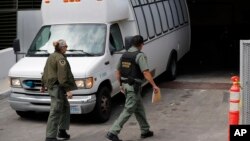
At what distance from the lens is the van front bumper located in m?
9.49

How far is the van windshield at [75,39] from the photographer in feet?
33.6

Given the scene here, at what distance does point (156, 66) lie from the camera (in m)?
12.6

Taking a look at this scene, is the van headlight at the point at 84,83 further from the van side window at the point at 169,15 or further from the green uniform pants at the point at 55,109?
the van side window at the point at 169,15

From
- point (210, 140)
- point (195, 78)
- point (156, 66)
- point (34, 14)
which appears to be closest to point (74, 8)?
point (156, 66)

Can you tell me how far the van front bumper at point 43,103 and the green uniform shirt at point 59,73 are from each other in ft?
2.84

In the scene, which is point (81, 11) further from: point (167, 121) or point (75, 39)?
point (167, 121)

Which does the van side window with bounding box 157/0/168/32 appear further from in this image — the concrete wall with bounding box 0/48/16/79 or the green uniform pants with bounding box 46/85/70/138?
the green uniform pants with bounding box 46/85/70/138

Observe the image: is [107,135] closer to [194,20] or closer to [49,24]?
[49,24]

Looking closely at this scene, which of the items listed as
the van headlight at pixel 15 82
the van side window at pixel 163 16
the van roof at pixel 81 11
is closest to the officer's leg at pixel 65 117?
the van headlight at pixel 15 82

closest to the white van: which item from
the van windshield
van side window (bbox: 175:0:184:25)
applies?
the van windshield

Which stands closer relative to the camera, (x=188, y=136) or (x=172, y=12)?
(x=188, y=136)

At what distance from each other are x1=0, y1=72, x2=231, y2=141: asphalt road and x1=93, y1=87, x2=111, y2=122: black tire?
14 cm

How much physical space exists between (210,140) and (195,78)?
6356 mm

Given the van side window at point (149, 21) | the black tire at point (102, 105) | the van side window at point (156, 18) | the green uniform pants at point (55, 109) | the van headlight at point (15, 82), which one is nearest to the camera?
the green uniform pants at point (55, 109)
